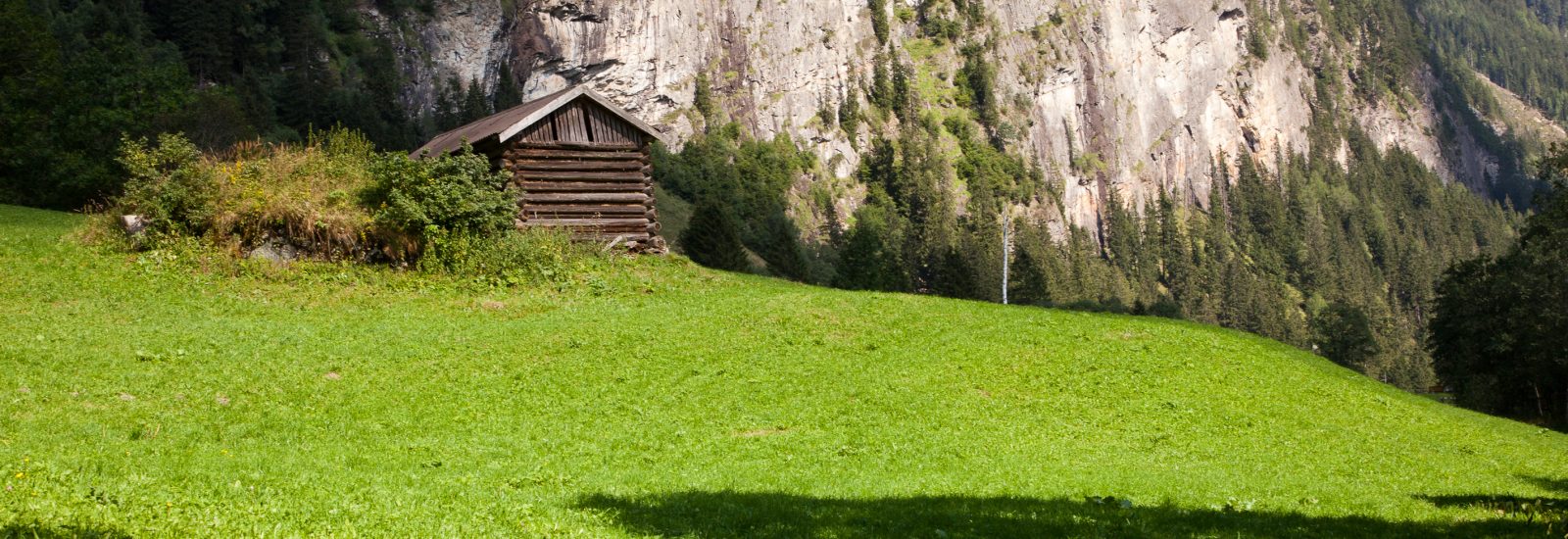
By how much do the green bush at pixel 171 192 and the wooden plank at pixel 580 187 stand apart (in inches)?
333

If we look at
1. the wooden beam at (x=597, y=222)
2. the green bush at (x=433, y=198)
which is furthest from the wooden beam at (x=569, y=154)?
the green bush at (x=433, y=198)

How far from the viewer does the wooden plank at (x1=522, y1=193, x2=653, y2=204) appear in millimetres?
33625

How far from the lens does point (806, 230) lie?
160000 millimetres

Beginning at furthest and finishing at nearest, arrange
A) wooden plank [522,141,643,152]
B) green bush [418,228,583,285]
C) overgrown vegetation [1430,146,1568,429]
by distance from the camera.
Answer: overgrown vegetation [1430,146,1568,429] < wooden plank [522,141,643,152] < green bush [418,228,583,285]

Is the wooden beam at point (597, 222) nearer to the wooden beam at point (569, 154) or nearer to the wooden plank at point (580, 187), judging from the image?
the wooden plank at point (580, 187)

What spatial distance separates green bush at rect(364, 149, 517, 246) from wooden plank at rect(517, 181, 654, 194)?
2.97 m

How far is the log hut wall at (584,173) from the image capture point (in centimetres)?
3359

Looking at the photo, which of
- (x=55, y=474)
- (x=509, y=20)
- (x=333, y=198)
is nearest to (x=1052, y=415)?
(x=55, y=474)

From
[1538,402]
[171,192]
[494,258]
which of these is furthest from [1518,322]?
[171,192]

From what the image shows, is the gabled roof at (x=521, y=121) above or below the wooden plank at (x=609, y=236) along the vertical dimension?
above

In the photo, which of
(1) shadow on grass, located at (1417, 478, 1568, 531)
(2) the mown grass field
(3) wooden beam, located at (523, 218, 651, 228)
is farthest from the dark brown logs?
(1) shadow on grass, located at (1417, 478, 1568, 531)

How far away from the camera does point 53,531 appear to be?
8977 millimetres

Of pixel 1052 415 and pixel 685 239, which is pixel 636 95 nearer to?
pixel 685 239

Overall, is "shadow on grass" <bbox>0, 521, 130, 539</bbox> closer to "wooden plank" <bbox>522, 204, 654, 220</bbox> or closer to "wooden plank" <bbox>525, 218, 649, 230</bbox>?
"wooden plank" <bbox>525, 218, 649, 230</bbox>
